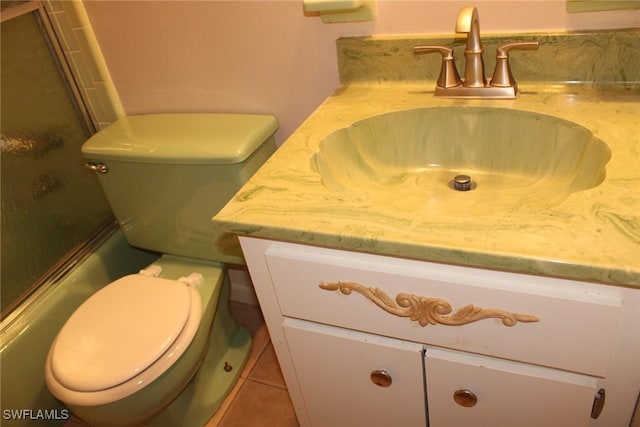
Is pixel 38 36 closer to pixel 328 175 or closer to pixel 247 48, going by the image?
pixel 247 48

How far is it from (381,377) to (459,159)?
0.47 m

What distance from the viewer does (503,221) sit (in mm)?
632

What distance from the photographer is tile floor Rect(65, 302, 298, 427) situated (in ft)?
4.66

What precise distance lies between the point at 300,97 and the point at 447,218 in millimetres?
688

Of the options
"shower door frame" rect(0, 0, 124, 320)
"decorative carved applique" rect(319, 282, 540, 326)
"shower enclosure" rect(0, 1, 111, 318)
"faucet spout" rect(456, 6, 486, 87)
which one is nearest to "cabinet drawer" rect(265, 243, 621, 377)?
"decorative carved applique" rect(319, 282, 540, 326)

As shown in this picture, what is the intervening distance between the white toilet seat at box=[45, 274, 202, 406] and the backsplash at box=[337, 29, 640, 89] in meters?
0.72

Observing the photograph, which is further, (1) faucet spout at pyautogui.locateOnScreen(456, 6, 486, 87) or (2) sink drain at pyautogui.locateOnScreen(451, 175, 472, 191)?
(2) sink drain at pyautogui.locateOnScreen(451, 175, 472, 191)

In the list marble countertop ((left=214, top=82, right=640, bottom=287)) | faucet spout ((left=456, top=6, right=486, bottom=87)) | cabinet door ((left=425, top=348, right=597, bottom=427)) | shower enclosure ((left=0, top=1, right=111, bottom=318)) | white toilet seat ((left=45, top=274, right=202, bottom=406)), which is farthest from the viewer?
shower enclosure ((left=0, top=1, right=111, bottom=318))

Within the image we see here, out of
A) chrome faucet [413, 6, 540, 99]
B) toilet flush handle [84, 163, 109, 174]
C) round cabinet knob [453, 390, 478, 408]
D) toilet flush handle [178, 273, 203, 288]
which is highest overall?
chrome faucet [413, 6, 540, 99]

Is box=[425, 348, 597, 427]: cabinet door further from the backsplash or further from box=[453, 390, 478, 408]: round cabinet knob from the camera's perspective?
the backsplash

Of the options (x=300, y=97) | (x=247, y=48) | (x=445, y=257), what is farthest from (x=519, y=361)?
(x=247, y=48)

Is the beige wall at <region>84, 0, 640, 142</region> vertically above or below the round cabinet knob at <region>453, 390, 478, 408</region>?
above

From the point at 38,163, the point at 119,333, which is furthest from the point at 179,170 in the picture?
the point at 38,163

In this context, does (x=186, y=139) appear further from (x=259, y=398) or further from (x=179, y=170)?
(x=259, y=398)
